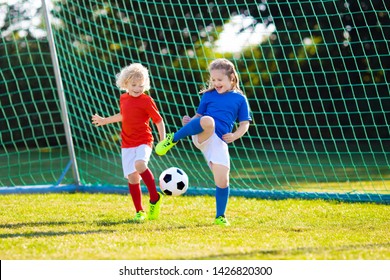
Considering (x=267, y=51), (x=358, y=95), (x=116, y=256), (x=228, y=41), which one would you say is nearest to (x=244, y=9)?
(x=267, y=51)

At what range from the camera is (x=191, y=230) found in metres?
4.75

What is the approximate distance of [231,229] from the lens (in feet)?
15.6

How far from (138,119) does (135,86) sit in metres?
0.23

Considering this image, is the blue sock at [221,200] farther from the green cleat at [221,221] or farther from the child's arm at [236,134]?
the child's arm at [236,134]

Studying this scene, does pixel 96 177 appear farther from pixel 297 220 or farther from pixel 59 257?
pixel 59 257

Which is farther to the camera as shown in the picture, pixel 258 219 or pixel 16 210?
pixel 16 210

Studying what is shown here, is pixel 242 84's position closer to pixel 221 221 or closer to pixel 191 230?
pixel 221 221

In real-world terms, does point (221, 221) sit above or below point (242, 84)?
below

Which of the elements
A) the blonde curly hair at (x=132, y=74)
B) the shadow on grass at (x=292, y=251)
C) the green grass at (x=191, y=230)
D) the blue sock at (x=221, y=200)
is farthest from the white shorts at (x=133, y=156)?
the shadow on grass at (x=292, y=251)

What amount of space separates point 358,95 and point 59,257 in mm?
10321

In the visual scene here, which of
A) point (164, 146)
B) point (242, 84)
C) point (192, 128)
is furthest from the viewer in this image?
point (242, 84)

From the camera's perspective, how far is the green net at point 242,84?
8.31 meters

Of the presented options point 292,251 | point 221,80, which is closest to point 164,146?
point 221,80

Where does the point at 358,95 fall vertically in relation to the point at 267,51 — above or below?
below
